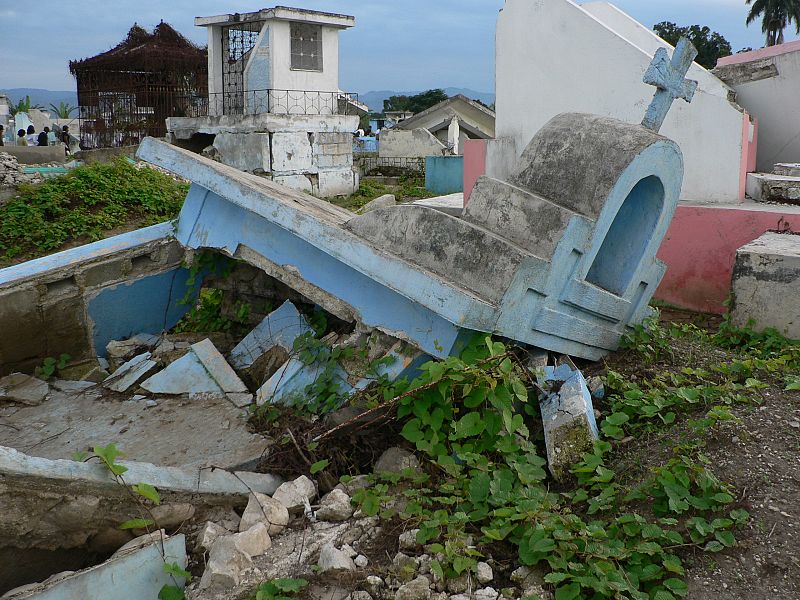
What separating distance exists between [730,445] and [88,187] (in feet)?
35.6

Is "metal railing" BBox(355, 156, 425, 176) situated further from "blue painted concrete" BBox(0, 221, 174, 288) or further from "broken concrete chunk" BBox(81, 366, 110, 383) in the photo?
"broken concrete chunk" BBox(81, 366, 110, 383)

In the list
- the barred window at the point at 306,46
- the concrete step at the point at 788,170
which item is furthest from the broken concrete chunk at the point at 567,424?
the barred window at the point at 306,46

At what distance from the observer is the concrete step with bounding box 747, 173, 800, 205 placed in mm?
7312

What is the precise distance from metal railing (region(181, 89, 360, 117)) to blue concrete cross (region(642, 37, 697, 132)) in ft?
46.6

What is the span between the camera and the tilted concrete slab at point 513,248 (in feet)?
12.6

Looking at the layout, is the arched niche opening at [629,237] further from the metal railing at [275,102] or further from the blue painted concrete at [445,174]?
the blue painted concrete at [445,174]

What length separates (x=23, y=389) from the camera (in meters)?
5.05

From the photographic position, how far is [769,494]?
9.52ft

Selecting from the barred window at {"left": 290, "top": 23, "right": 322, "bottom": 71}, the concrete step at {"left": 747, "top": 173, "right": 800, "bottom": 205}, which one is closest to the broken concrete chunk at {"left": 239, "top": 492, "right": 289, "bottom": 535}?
the concrete step at {"left": 747, "top": 173, "right": 800, "bottom": 205}

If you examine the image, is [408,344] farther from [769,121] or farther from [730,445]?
[769,121]

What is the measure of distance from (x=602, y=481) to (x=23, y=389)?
3953 millimetres

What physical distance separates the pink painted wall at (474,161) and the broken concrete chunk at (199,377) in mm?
5773

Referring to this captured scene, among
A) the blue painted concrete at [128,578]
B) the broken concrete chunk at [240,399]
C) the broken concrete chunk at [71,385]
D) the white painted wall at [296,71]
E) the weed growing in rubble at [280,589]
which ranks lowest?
the blue painted concrete at [128,578]

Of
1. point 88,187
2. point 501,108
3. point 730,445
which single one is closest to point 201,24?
point 88,187
